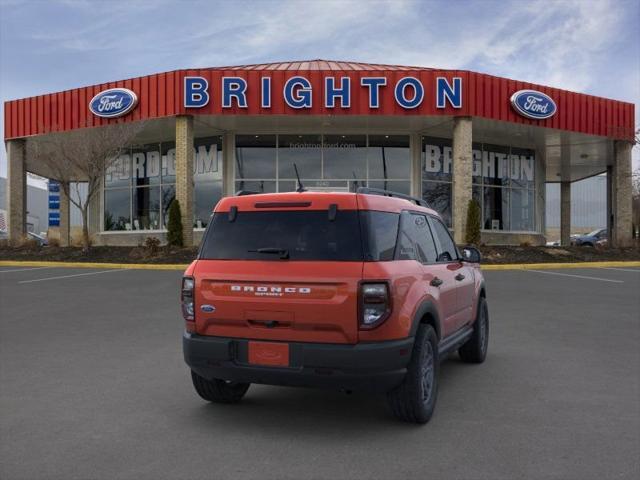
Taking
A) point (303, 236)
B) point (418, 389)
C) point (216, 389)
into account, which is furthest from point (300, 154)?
point (418, 389)

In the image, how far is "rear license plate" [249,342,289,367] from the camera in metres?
4.04

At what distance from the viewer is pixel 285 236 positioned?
4.30 m

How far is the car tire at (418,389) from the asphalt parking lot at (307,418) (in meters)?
0.12

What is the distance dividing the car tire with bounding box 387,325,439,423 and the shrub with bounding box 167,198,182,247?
1706 cm

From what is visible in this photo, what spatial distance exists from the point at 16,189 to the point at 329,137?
13.7 m

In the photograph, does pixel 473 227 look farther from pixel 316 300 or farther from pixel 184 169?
pixel 316 300

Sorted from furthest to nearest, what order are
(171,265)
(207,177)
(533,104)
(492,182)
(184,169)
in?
1. (492,182)
2. (207,177)
3. (533,104)
4. (184,169)
5. (171,265)

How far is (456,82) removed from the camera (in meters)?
20.5

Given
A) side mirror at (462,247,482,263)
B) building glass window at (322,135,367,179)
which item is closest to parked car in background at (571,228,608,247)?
building glass window at (322,135,367,179)

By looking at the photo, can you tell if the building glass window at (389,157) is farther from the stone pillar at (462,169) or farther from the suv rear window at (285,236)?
the suv rear window at (285,236)

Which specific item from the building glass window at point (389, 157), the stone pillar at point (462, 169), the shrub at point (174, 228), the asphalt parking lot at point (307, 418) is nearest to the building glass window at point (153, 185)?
the shrub at point (174, 228)

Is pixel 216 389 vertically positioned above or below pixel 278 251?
below

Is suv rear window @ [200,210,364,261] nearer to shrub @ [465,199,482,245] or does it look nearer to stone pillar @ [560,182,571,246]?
shrub @ [465,199,482,245]

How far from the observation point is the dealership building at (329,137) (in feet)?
67.4
